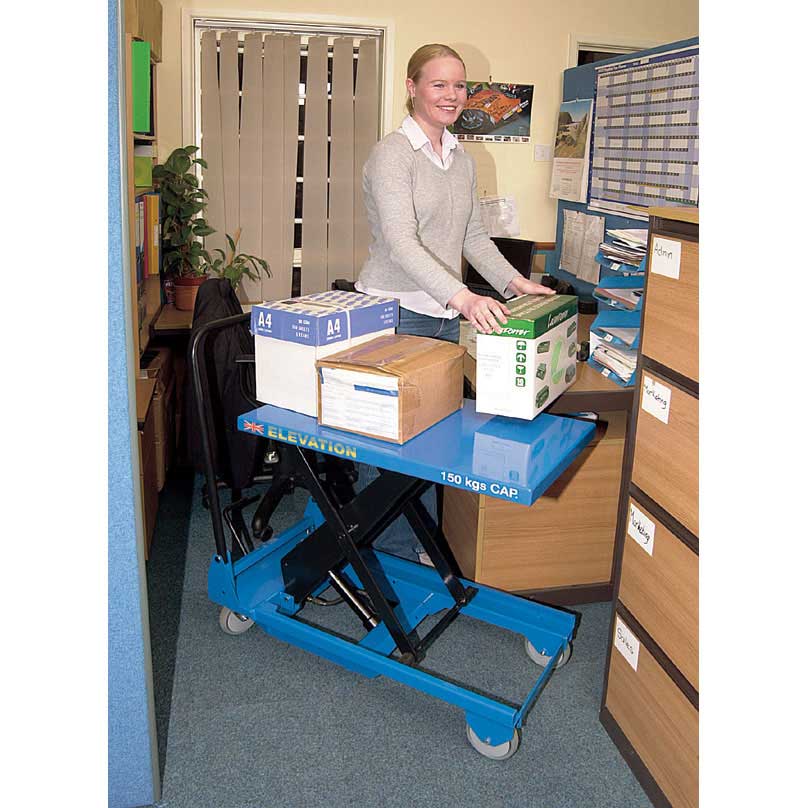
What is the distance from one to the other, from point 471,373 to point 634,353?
460 millimetres

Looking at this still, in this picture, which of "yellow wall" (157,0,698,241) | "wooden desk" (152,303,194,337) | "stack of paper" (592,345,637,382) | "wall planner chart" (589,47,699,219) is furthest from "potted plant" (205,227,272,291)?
"stack of paper" (592,345,637,382)

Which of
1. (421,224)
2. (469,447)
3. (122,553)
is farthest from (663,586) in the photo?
(421,224)

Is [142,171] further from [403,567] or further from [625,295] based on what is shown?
[625,295]

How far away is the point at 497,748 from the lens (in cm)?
190

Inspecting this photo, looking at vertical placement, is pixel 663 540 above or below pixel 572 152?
below

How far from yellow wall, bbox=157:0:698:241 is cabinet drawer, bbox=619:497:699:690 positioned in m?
2.85

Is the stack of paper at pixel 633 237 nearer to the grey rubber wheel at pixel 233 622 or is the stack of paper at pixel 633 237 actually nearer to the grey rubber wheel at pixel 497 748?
the grey rubber wheel at pixel 497 748

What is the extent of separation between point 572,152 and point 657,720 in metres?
2.75

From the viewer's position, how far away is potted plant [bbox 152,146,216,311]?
3842mm

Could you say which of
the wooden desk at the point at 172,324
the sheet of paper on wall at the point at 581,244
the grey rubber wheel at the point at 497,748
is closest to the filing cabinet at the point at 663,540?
the grey rubber wheel at the point at 497,748

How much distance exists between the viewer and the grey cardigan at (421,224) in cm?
217

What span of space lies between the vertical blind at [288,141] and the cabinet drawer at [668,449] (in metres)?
2.92

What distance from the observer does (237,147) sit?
14.0 feet
